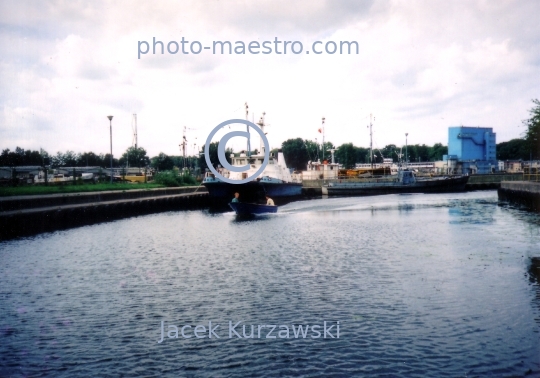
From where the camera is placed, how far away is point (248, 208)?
1734 inches

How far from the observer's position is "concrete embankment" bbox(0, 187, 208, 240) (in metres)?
29.9

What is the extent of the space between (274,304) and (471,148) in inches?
4146

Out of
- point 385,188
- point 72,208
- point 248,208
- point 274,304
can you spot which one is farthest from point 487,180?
point 274,304

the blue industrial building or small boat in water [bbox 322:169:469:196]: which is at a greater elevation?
the blue industrial building

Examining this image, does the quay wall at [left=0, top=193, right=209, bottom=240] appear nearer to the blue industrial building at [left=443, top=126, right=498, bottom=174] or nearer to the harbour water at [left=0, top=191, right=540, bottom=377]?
the harbour water at [left=0, top=191, right=540, bottom=377]

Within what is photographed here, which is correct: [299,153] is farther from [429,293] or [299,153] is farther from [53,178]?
[429,293]

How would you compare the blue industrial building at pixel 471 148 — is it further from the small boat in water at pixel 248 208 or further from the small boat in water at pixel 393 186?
the small boat in water at pixel 248 208

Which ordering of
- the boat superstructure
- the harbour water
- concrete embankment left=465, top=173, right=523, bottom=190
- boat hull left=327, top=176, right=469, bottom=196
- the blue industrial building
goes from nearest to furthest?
the harbour water < the boat superstructure < boat hull left=327, top=176, right=469, bottom=196 < concrete embankment left=465, top=173, right=523, bottom=190 < the blue industrial building

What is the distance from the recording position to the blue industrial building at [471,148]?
109500 mm

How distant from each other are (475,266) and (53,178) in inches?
2292

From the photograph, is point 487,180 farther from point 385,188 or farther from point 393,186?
point 385,188

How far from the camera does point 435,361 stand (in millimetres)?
11023

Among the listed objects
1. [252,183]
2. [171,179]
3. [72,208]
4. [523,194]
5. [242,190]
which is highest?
[171,179]

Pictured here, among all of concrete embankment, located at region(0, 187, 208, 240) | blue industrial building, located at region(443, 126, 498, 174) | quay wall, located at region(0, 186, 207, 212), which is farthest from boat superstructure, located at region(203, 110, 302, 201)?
blue industrial building, located at region(443, 126, 498, 174)
